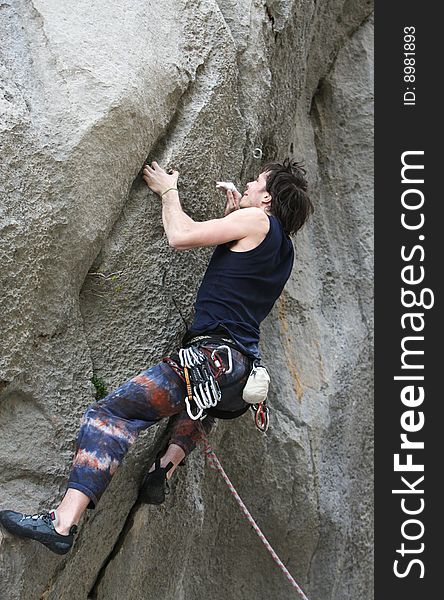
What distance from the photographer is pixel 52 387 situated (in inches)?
145

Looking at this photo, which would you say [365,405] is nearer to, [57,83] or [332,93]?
[332,93]

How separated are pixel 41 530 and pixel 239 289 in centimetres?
114

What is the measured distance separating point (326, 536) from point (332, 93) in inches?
104

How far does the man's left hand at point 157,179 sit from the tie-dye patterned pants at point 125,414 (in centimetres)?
70

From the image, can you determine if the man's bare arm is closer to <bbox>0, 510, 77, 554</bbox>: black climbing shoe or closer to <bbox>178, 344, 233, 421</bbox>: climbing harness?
<bbox>178, 344, 233, 421</bbox>: climbing harness

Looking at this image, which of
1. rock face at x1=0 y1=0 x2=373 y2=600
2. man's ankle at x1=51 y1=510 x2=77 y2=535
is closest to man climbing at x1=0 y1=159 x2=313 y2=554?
man's ankle at x1=51 y1=510 x2=77 y2=535

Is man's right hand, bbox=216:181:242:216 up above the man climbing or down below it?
above

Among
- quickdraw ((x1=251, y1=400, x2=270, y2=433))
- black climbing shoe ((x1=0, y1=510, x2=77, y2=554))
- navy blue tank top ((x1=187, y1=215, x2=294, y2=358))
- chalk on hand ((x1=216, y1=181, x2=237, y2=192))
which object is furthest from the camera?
chalk on hand ((x1=216, y1=181, x2=237, y2=192))

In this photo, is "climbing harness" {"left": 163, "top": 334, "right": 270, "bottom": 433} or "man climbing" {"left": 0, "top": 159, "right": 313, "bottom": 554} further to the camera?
"climbing harness" {"left": 163, "top": 334, "right": 270, "bottom": 433}

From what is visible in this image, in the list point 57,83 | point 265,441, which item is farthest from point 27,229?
point 265,441

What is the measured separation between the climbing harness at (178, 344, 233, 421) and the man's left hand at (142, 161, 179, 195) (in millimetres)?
704

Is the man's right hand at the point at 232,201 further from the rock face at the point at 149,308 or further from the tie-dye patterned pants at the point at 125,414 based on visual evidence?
the tie-dye patterned pants at the point at 125,414

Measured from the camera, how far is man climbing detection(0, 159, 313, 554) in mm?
3393

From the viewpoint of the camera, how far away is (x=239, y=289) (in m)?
3.74
